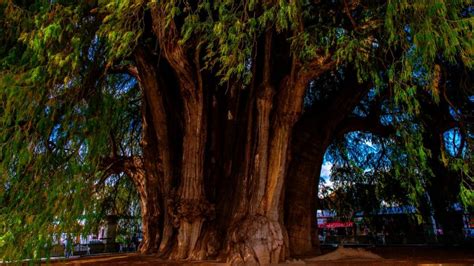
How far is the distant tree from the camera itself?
5309 millimetres

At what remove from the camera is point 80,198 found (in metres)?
5.42

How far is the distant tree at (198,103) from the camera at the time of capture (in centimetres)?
531

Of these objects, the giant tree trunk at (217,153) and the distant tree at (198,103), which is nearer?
the distant tree at (198,103)

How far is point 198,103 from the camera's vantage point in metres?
7.76

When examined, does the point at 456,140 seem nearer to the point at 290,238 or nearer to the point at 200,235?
the point at 290,238

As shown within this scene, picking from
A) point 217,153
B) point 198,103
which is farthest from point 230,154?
point 198,103

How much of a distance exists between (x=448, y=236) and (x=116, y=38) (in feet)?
39.5

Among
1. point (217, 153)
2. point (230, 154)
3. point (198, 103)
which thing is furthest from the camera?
point (217, 153)

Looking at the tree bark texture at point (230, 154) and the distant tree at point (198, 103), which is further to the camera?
the tree bark texture at point (230, 154)

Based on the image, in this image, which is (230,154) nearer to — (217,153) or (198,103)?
(217,153)

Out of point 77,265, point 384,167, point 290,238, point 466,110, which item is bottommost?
point 77,265

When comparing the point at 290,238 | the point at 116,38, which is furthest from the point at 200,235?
the point at 116,38

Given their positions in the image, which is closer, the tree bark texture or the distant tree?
the distant tree

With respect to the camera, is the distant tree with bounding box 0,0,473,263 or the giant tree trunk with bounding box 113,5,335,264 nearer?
the distant tree with bounding box 0,0,473,263
